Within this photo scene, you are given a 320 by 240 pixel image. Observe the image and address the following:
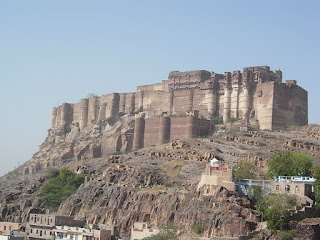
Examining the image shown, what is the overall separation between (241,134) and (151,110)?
27.6 meters

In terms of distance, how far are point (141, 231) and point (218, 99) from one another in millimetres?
57899

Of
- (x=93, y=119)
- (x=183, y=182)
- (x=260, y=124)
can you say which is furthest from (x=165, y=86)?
(x=183, y=182)

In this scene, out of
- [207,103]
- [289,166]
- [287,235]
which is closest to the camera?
[287,235]

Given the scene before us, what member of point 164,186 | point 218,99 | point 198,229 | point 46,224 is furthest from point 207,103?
point 198,229

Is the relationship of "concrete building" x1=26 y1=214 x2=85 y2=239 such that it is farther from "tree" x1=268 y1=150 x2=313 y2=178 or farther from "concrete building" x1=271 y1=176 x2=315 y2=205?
"concrete building" x1=271 y1=176 x2=315 y2=205

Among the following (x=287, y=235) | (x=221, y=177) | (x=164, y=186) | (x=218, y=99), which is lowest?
(x=287, y=235)

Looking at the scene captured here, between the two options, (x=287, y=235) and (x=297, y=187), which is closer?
(x=287, y=235)

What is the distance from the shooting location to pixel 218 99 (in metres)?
129

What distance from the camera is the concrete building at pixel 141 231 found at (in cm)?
7281

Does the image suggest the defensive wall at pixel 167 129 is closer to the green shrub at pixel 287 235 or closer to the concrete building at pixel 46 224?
the concrete building at pixel 46 224

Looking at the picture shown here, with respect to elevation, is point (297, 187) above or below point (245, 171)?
below

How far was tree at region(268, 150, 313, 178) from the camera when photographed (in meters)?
76.6

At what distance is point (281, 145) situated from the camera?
105 m

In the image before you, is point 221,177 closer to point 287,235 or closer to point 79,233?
point 287,235
